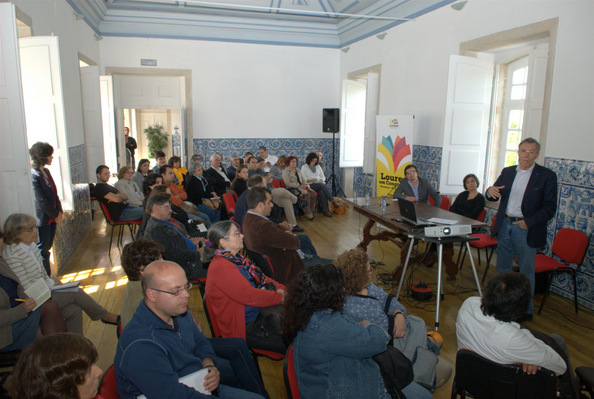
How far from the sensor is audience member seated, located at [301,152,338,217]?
8195 mm

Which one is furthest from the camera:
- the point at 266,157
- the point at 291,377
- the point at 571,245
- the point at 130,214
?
the point at 266,157

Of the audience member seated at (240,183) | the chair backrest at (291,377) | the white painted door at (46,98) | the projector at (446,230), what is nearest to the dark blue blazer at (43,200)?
the white painted door at (46,98)

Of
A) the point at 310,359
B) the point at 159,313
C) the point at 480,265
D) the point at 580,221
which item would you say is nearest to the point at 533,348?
the point at 310,359

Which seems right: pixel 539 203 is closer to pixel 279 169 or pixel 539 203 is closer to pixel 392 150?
pixel 392 150

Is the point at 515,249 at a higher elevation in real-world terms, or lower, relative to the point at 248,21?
lower

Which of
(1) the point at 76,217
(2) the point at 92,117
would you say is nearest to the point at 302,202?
(1) the point at 76,217

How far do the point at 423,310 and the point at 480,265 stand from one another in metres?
1.74

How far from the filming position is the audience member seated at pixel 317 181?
26.9ft

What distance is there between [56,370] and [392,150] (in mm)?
6113

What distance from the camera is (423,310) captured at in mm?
3914

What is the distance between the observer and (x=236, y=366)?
7.27ft

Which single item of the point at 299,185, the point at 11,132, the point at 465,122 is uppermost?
the point at 465,122

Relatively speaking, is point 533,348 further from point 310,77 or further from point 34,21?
point 310,77

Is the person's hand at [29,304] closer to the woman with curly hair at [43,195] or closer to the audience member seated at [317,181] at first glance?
the woman with curly hair at [43,195]
